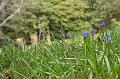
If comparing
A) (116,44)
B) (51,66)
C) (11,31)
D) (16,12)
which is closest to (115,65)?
(51,66)

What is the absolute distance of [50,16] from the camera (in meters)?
14.1

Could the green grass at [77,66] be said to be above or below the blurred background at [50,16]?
above

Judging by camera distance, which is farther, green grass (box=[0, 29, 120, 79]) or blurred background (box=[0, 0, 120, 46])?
blurred background (box=[0, 0, 120, 46])

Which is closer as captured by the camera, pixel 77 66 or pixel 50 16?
pixel 77 66

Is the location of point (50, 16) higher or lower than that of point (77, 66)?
lower

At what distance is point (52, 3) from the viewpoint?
14.6 m

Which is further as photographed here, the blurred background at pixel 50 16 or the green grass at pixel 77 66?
the blurred background at pixel 50 16

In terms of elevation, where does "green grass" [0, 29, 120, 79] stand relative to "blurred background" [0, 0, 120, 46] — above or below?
above

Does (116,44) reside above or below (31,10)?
above

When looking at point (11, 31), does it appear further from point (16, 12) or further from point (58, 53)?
point (58, 53)

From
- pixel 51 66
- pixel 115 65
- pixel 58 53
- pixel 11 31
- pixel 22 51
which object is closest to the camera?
pixel 115 65

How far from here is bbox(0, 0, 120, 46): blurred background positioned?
1296 centimetres

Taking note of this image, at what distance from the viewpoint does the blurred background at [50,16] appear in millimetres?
12961

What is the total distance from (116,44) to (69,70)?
→ 76 cm
